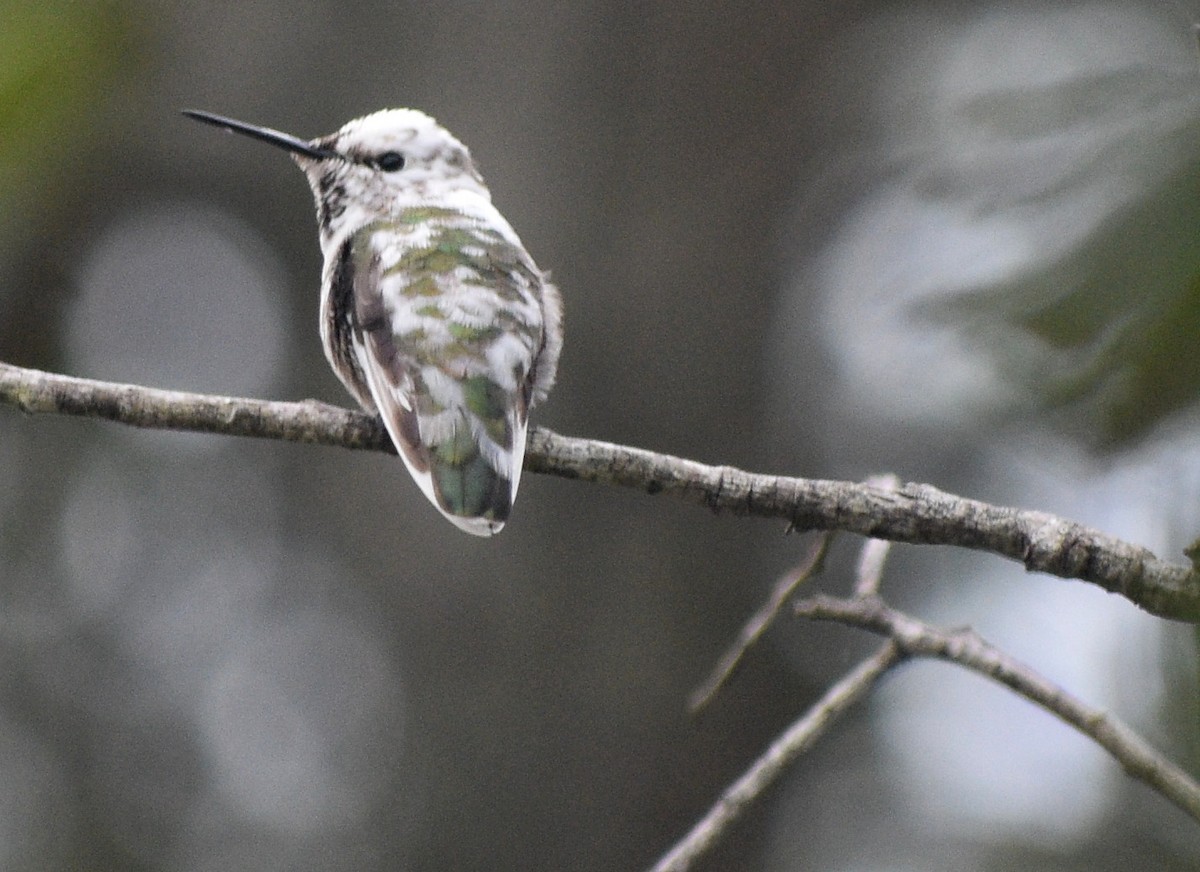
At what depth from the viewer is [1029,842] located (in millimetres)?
5809

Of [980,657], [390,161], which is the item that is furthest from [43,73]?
[390,161]

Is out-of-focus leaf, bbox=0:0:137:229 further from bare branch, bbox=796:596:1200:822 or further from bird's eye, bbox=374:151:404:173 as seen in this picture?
bird's eye, bbox=374:151:404:173

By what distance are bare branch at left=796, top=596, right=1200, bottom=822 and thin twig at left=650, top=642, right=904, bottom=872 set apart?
0.05 m

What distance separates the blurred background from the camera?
593 centimetres

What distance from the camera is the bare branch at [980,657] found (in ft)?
6.90

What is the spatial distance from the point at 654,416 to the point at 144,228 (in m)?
4.51

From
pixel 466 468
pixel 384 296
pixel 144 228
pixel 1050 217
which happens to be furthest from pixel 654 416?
pixel 1050 217

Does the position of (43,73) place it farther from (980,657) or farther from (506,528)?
(506,528)

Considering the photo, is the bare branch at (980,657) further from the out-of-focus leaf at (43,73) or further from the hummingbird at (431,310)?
the out-of-focus leaf at (43,73)

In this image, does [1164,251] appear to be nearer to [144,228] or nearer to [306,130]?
[306,130]

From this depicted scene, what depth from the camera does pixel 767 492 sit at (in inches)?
91.7

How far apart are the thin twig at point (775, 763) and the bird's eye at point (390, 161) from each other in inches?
Result: 96.0

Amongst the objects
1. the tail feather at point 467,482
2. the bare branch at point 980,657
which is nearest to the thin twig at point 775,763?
the bare branch at point 980,657

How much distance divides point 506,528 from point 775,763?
379 centimetres
